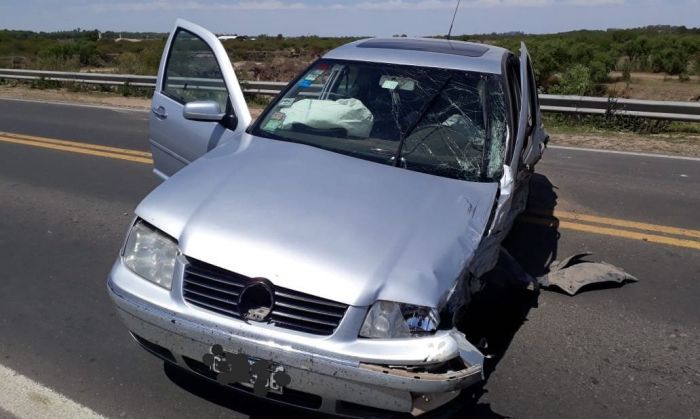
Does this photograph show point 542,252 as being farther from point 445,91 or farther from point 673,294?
point 445,91

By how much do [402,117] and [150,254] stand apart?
6.25 ft

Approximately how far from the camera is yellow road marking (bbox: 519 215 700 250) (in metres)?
5.95

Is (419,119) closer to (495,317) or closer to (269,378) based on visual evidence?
(495,317)

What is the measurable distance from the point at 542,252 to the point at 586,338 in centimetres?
155

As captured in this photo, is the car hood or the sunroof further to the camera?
the sunroof

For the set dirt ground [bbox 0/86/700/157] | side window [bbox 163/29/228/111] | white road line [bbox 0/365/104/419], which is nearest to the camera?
white road line [bbox 0/365/104/419]

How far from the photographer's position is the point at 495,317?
4457 mm

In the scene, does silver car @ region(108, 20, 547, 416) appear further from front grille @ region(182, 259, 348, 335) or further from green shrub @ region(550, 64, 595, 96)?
→ green shrub @ region(550, 64, 595, 96)

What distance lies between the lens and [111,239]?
5883 mm

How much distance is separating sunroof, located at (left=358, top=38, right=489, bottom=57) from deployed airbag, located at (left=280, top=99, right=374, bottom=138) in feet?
2.31

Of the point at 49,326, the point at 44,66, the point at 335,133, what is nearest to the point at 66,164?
the point at 49,326

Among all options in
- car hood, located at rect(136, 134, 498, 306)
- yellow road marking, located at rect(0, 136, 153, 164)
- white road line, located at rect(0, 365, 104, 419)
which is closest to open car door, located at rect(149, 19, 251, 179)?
car hood, located at rect(136, 134, 498, 306)

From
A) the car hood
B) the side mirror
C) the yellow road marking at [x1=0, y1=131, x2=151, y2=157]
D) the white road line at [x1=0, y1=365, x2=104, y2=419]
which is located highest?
the side mirror

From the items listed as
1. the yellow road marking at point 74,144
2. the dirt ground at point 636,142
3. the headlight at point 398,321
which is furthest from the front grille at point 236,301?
the dirt ground at point 636,142
